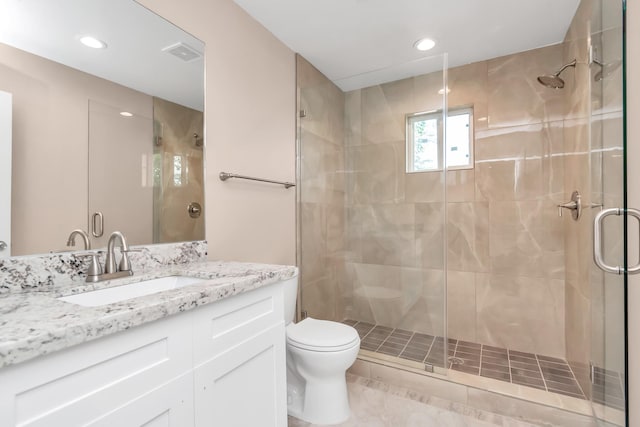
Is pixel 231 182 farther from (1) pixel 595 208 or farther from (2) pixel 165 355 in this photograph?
(1) pixel 595 208

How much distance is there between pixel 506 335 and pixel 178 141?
2643 mm

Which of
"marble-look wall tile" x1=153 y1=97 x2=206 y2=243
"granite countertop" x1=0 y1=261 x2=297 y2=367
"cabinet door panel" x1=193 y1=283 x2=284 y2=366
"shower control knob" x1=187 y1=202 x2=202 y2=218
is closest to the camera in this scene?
"granite countertop" x1=0 y1=261 x2=297 y2=367

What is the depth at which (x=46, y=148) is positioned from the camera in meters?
1.06

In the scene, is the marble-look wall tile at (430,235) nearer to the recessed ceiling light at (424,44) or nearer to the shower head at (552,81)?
the shower head at (552,81)

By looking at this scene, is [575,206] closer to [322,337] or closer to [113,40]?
[322,337]

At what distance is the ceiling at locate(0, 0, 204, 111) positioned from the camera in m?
1.05

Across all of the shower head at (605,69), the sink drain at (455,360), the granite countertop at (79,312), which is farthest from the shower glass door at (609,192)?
the granite countertop at (79,312)

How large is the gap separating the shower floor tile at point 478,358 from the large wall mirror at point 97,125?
1607mm

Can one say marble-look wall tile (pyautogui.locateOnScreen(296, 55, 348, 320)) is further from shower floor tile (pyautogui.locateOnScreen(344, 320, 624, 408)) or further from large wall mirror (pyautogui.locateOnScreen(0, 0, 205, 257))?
large wall mirror (pyautogui.locateOnScreen(0, 0, 205, 257))

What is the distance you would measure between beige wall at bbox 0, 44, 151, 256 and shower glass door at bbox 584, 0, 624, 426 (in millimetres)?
1920

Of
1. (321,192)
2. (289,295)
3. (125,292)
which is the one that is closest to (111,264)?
(125,292)

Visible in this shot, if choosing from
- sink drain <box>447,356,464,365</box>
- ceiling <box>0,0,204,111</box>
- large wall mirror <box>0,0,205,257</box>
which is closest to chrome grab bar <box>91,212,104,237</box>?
large wall mirror <box>0,0,205,257</box>

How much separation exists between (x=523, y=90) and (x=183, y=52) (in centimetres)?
238

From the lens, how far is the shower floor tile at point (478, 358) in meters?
1.91
